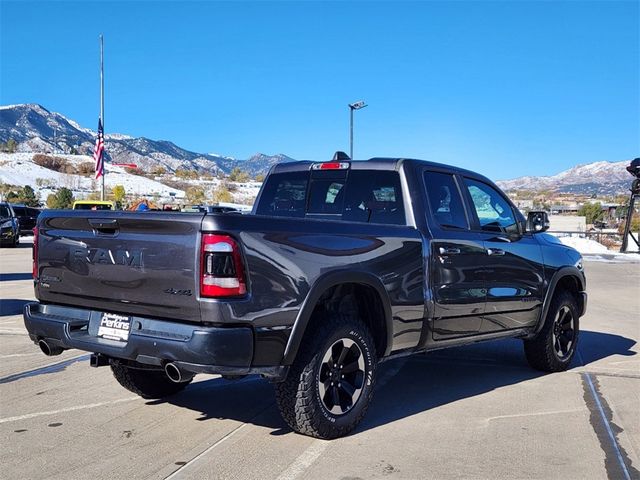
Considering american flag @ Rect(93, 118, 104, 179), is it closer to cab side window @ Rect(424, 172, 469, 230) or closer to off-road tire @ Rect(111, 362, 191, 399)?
off-road tire @ Rect(111, 362, 191, 399)

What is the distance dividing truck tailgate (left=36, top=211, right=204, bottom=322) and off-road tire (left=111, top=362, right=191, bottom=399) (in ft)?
3.18

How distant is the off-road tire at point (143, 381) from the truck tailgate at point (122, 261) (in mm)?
970

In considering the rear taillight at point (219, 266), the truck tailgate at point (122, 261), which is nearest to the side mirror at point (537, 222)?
the rear taillight at point (219, 266)

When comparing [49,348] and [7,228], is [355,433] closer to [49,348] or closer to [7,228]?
[49,348]

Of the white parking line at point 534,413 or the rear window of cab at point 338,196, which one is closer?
the white parking line at point 534,413

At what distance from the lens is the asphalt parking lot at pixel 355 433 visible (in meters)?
4.07

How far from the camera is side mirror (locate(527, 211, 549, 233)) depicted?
6.58m

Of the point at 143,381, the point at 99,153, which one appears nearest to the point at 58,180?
the point at 99,153

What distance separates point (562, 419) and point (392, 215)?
6.78ft

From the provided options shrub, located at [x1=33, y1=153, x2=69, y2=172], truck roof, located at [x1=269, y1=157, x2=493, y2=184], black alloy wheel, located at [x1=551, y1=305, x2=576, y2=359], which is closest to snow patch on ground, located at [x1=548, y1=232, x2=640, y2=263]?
black alloy wheel, located at [x1=551, y1=305, x2=576, y2=359]

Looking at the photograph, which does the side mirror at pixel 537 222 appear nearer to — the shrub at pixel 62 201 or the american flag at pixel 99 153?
the american flag at pixel 99 153

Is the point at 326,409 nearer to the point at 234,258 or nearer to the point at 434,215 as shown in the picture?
the point at 234,258

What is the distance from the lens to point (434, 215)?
5.51 metres

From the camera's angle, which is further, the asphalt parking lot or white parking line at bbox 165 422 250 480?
the asphalt parking lot
